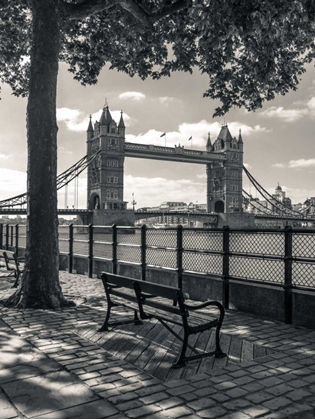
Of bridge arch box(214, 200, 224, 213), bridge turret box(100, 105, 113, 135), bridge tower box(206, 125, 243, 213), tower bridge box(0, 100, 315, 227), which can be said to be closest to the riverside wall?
tower bridge box(0, 100, 315, 227)

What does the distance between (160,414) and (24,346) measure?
2148 mm

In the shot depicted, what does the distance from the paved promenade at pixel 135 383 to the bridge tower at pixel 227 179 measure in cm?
8790

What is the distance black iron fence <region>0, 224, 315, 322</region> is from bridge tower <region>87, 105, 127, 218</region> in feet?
228

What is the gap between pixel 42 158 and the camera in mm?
6961

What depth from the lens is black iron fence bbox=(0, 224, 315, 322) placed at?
219 inches

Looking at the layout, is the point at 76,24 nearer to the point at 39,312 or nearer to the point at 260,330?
the point at 39,312

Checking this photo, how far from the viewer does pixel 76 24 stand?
1116cm

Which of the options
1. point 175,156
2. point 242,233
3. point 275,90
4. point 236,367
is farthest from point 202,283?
point 175,156

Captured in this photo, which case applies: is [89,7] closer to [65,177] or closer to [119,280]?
[119,280]

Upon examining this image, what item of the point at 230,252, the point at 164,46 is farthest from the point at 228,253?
the point at 164,46

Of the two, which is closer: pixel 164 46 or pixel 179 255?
pixel 179 255

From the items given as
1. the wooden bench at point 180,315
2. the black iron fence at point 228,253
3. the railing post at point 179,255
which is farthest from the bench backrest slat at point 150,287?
the railing post at point 179,255

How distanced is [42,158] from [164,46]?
228 inches

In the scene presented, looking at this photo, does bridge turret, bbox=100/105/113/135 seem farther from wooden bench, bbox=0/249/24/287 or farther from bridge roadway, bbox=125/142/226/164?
wooden bench, bbox=0/249/24/287
